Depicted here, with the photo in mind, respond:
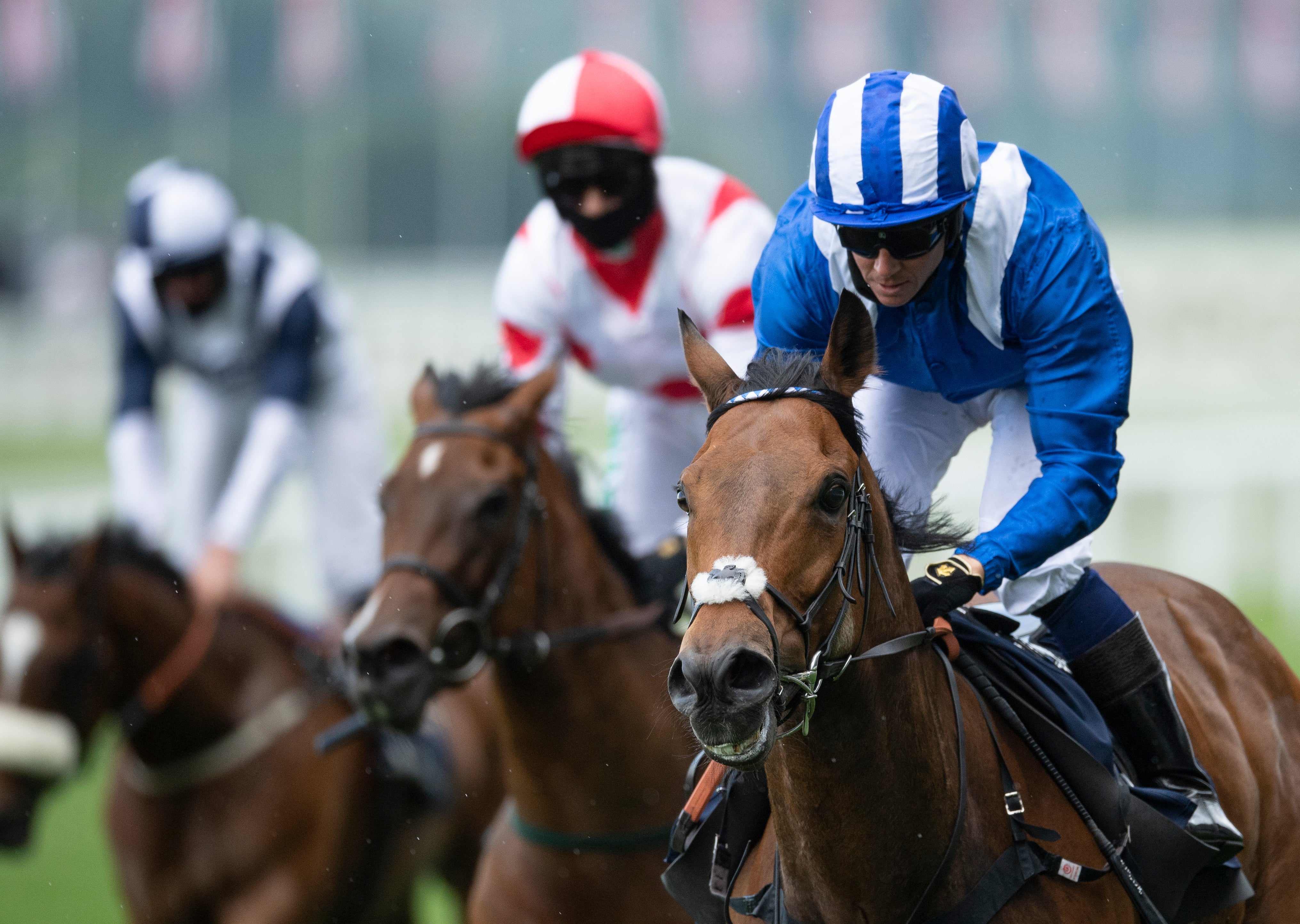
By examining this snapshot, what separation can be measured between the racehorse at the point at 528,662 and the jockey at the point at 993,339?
1008mm

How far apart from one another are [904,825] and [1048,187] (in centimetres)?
129

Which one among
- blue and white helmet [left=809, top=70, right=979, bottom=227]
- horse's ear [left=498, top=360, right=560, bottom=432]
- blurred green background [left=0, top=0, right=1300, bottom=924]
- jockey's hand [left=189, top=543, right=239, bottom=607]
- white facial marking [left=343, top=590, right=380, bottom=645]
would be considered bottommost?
blurred green background [left=0, top=0, right=1300, bottom=924]

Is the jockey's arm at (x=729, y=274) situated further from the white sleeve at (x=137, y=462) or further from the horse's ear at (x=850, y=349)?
the white sleeve at (x=137, y=462)

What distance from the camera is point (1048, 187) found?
121 inches

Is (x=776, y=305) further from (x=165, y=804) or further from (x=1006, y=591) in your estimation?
(x=165, y=804)

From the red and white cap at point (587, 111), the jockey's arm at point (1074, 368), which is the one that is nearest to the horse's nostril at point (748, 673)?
the jockey's arm at point (1074, 368)

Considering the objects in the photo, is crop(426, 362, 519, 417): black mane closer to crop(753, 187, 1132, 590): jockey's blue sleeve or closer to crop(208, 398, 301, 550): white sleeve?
crop(208, 398, 301, 550): white sleeve

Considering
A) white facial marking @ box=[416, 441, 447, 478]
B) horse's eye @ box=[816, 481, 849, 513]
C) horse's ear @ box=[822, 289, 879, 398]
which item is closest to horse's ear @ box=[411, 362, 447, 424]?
white facial marking @ box=[416, 441, 447, 478]

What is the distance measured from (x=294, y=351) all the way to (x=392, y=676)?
2.04 m

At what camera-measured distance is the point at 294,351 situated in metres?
5.52

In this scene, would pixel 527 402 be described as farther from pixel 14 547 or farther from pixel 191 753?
pixel 14 547

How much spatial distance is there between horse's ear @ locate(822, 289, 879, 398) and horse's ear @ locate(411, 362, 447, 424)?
1.78 m

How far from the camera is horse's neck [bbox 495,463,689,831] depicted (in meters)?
3.94

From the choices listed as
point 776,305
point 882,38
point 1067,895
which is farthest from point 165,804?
point 882,38
